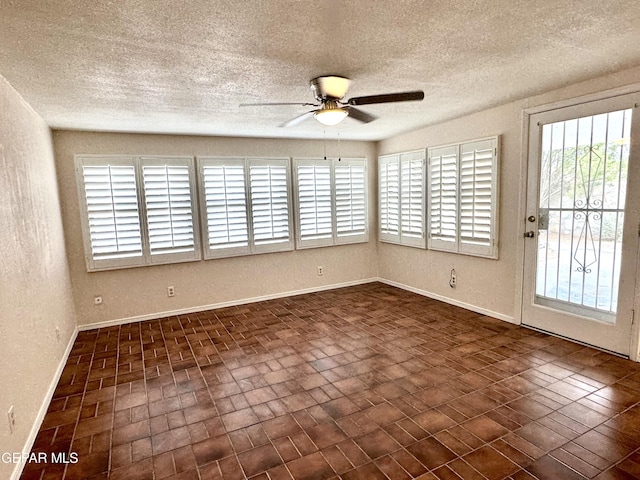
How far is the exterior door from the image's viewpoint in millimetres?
2947

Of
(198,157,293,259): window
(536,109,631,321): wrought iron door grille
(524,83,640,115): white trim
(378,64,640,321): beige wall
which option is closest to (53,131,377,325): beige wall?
(198,157,293,259): window

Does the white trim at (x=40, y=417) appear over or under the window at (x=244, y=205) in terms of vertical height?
under

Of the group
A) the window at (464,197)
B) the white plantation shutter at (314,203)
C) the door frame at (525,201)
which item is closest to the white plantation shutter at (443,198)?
the window at (464,197)

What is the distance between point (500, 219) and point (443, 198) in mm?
846

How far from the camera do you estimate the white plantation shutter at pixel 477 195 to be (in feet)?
13.1

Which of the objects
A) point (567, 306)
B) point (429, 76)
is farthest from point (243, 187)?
point (567, 306)

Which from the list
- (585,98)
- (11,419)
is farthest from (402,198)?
(11,419)

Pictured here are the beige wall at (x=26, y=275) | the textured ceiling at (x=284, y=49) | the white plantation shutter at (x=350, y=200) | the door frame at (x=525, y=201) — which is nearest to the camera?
the textured ceiling at (x=284, y=49)

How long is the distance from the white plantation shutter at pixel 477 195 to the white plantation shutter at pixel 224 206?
2852 mm

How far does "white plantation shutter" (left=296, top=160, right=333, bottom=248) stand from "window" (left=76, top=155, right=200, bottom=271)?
1.53m

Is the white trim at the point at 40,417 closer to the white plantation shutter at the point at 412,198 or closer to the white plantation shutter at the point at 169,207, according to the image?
the white plantation shutter at the point at 169,207

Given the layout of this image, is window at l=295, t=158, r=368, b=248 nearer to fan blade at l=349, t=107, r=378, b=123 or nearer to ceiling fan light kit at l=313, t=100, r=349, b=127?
fan blade at l=349, t=107, r=378, b=123

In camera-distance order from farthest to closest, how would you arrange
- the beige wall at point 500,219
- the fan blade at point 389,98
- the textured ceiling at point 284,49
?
the beige wall at point 500,219 < the fan blade at point 389,98 < the textured ceiling at point 284,49

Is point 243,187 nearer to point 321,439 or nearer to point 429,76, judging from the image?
point 429,76
